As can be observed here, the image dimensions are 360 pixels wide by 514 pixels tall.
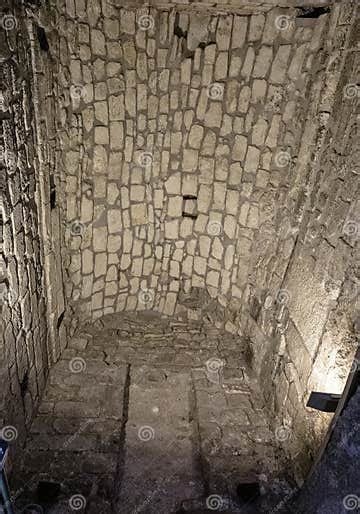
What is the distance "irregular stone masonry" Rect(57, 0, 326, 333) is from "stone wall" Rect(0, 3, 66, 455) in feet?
1.69

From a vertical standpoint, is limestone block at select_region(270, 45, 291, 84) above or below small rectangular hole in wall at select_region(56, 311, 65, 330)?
above

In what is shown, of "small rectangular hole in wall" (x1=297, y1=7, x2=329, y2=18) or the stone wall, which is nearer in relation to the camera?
the stone wall

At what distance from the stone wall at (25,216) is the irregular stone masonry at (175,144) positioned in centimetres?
51

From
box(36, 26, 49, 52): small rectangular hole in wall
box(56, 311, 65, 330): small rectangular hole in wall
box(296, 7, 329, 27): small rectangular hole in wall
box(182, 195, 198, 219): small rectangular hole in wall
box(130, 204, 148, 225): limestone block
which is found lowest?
box(56, 311, 65, 330): small rectangular hole in wall

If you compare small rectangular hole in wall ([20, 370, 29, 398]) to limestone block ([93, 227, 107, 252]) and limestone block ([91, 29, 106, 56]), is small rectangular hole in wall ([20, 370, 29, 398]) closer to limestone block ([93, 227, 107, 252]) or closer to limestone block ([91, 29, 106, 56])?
limestone block ([93, 227, 107, 252])

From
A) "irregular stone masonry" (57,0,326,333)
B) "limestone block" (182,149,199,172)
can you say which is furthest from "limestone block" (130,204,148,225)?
"limestone block" (182,149,199,172)

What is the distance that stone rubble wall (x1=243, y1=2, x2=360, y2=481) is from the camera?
3.11 metres

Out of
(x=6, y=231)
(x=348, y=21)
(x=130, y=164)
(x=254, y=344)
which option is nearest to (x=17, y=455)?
(x=6, y=231)

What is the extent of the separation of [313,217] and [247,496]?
247cm

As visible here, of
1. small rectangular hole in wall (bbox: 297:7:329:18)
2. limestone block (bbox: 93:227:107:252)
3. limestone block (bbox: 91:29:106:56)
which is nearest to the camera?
small rectangular hole in wall (bbox: 297:7:329:18)

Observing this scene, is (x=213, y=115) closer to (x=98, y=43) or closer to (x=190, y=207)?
(x=190, y=207)

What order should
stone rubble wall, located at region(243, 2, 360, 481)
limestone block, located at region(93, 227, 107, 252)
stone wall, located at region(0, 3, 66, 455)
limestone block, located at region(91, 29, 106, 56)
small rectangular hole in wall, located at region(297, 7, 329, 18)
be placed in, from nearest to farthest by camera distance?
stone wall, located at region(0, 3, 66, 455) → stone rubble wall, located at region(243, 2, 360, 481) → small rectangular hole in wall, located at region(297, 7, 329, 18) → limestone block, located at region(91, 29, 106, 56) → limestone block, located at region(93, 227, 107, 252)

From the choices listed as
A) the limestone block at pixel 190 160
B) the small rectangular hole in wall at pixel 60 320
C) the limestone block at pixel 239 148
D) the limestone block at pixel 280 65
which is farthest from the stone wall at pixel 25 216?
the limestone block at pixel 280 65

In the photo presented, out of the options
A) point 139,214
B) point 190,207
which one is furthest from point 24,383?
point 190,207
